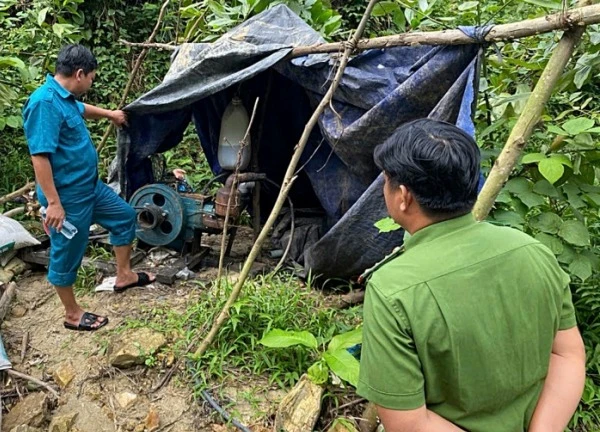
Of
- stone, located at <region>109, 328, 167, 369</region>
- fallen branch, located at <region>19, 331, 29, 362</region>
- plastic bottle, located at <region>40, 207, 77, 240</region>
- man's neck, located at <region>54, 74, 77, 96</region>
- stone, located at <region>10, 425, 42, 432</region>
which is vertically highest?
man's neck, located at <region>54, 74, 77, 96</region>

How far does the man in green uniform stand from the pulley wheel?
2.89 meters

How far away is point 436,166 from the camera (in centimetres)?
120

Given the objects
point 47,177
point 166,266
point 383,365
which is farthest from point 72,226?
point 383,365

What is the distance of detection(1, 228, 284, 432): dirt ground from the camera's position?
2.62 metres

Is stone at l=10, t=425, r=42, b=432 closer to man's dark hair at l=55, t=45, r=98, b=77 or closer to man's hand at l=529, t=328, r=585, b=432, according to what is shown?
man's dark hair at l=55, t=45, r=98, b=77

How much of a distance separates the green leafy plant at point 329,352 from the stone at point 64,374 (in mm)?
1129

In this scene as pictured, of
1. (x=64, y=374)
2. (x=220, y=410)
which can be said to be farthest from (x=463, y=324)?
(x=64, y=374)

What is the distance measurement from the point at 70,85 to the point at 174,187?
4.32 ft

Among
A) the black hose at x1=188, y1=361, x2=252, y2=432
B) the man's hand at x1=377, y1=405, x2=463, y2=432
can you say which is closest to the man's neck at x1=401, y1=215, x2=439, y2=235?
the man's hand at x1=377, y1=405, x2=463, y2=432

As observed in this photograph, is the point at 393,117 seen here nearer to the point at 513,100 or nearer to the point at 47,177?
the point at 513,100

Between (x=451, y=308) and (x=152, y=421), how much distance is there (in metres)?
1.93

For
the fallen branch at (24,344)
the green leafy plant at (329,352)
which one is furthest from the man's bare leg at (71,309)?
the green leafy plant at (329,352)

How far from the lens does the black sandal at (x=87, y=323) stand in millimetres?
3330

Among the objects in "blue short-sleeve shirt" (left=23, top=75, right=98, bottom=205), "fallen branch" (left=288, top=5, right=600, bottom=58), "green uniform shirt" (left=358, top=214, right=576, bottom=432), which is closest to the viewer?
"green uniform shirt" (left=358, top=214, right=576, bottom=432)
